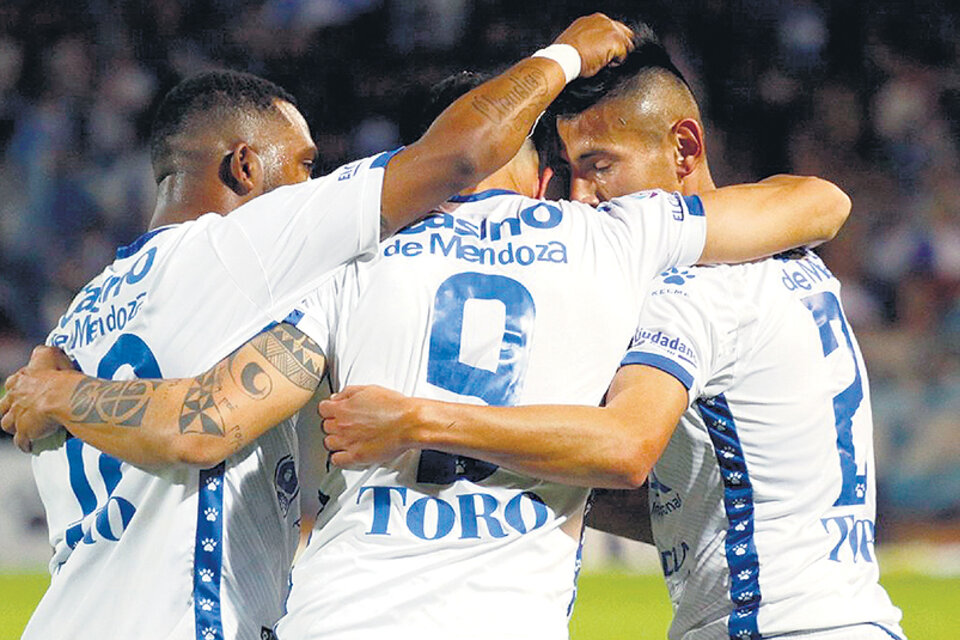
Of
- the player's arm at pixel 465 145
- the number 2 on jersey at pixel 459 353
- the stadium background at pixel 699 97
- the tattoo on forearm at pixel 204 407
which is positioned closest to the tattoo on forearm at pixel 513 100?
the player's arm at pixel 465 145

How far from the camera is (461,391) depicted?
2832 millimetres

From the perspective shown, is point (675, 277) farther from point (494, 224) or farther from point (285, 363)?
point (285, 363)

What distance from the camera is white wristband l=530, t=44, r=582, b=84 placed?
10.6 ft

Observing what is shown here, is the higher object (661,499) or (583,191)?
(583,191)

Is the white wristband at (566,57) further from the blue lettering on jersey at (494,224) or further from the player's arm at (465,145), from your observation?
the blue lettering on jersey at (494,224)

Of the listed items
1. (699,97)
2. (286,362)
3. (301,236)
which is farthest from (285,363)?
(699,97)

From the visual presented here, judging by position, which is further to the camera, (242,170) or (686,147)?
(686,147)

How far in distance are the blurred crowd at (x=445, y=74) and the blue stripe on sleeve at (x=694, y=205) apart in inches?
294

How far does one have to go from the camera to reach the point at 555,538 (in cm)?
290

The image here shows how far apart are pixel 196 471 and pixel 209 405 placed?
230 mm

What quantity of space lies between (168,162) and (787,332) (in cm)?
162

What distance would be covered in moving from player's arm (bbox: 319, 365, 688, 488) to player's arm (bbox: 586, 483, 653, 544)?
1028 millimetres

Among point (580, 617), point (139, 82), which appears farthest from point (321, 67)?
point (580, 617)

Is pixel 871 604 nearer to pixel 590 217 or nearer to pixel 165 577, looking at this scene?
pixel 590 217
